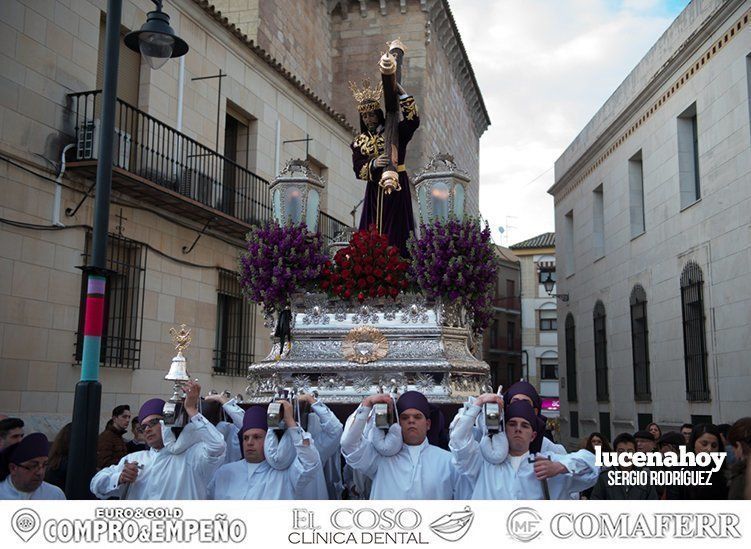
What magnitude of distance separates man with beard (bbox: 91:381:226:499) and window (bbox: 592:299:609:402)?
14.3m

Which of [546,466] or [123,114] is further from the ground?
[123,114]

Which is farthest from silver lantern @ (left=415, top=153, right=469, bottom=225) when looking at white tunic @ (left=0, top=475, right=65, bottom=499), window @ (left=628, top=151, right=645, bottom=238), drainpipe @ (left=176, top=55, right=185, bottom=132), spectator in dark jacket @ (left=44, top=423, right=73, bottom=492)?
window @ (left=628, top=151, right=645, bottom=238)

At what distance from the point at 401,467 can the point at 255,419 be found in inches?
34.3

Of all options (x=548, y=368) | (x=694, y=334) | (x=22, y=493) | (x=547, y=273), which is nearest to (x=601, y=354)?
(x=547, y=273)

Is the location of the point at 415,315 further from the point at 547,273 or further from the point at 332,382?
the point at 547,273

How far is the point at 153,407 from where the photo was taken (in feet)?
15.2

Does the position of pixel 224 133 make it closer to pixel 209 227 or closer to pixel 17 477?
pixel 209 227

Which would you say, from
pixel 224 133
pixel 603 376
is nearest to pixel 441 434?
pixel 224 133

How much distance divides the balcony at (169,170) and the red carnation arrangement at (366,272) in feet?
8.68

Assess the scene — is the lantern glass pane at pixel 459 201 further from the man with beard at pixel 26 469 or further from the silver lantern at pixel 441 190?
the man with beard at pixel 26 469

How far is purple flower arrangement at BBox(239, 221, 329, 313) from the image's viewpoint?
664 centimetres

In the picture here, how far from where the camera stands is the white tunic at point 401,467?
4414 mm

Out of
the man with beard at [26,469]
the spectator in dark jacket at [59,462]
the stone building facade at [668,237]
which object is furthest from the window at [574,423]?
the man with beard at [26,469]

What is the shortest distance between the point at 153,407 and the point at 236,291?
9410mm
